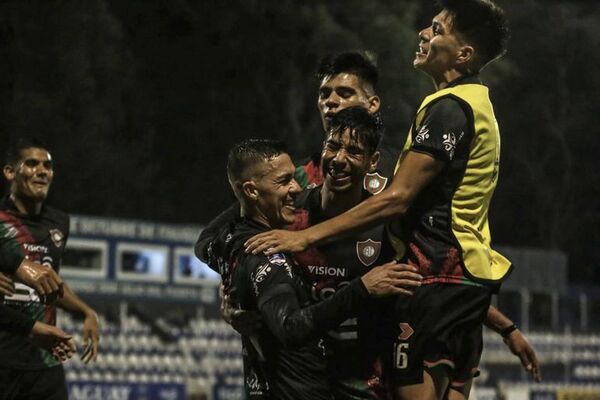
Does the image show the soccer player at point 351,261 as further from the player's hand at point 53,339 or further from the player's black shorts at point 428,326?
the player's hand at point 53,339

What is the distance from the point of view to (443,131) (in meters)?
4.64

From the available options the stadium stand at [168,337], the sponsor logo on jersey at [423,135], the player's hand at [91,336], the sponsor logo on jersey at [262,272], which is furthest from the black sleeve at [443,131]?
the stadium stand at [168,337]

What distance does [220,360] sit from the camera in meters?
15.0

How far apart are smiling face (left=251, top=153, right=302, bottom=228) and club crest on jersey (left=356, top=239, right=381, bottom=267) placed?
34 centimetres

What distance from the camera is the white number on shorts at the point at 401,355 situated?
4730 millimetres

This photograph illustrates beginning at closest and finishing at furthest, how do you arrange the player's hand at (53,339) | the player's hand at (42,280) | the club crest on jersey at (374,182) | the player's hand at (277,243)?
1. the player's hand at (277,243)
2. the club crest on jersey at (374,182)
3. the player's hand at (42,280)
4. the player's hand at (53,339)

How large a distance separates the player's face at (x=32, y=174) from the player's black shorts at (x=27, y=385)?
109 cm

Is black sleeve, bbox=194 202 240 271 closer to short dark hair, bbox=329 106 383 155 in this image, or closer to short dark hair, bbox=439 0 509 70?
short dark hair, bbox=329 106 383 155

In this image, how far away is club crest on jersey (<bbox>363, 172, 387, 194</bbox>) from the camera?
202 inches

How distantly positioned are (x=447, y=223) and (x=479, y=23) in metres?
0.85

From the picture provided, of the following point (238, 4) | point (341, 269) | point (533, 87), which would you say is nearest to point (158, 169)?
point (238, 4)

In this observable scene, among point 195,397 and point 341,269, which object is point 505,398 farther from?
point 341,269

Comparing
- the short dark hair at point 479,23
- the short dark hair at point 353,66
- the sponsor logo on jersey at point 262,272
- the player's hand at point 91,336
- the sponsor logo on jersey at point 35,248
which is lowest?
the player's hand at point 91,336

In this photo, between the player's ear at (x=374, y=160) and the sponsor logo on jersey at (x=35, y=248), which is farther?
the sponsor logo on jersey at (x=35, y=248)
